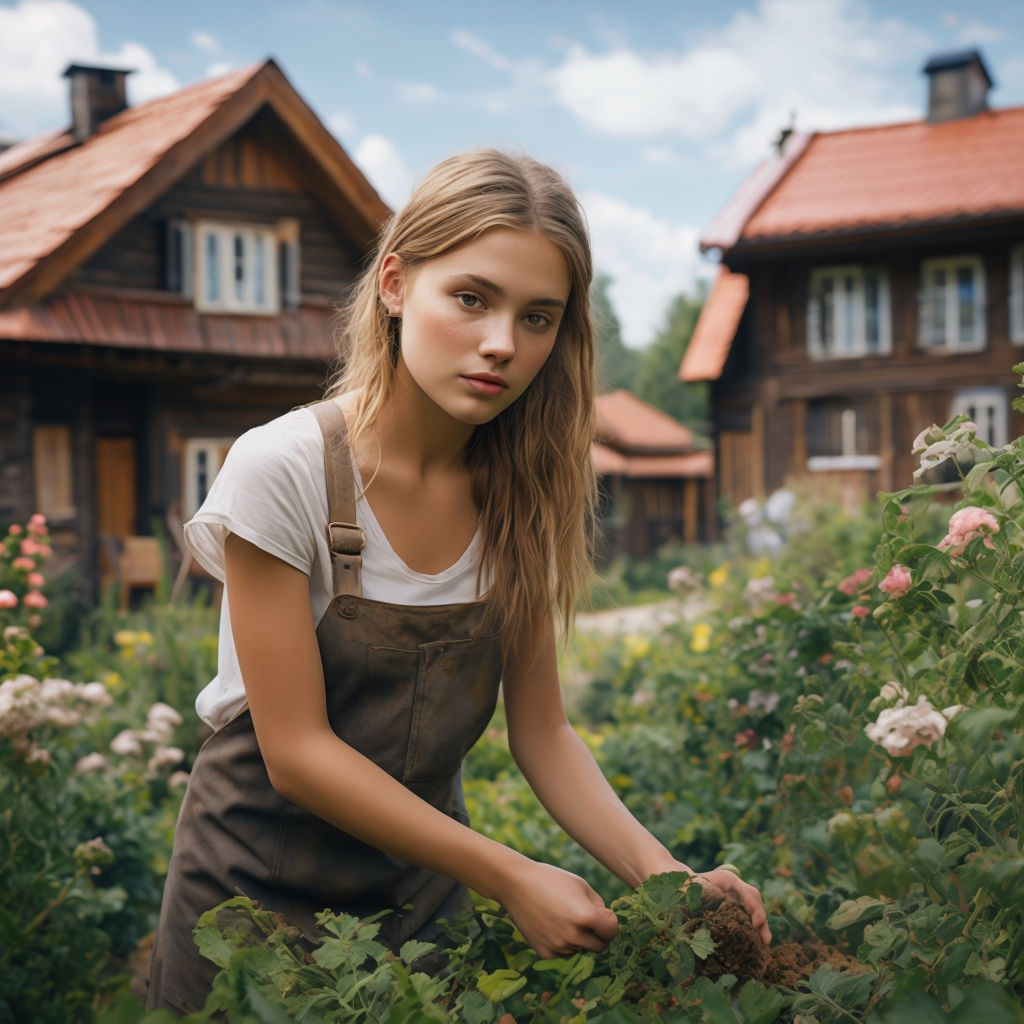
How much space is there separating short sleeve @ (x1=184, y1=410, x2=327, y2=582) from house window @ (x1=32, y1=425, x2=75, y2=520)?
1111 cm

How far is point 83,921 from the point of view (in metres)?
3.31

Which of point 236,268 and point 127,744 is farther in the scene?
point 236,268

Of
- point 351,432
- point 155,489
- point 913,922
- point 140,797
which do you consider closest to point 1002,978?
point 913,922

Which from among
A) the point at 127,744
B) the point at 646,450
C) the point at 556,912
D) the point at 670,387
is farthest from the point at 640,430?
the point at 556,912

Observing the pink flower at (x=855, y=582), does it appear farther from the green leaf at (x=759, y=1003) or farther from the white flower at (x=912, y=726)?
the green leaf at (x=759, y=1003)

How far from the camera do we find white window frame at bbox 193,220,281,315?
12.9 m

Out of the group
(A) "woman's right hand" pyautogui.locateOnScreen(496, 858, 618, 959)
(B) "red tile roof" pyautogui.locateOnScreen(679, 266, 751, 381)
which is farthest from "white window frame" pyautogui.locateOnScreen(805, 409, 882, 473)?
(A) "woman's right hand" pyautogui.locateOnScreen(496, 858, 618, 959)

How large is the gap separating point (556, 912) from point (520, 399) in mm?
909

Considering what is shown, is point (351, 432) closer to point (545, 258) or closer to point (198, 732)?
point (545, 258)

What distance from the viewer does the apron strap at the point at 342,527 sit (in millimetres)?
1652

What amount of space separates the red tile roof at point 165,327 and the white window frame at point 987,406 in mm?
8846

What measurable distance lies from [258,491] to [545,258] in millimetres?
533

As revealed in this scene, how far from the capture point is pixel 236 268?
1325 centimetres

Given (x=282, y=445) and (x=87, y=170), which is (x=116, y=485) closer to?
(x=87, y=170)
